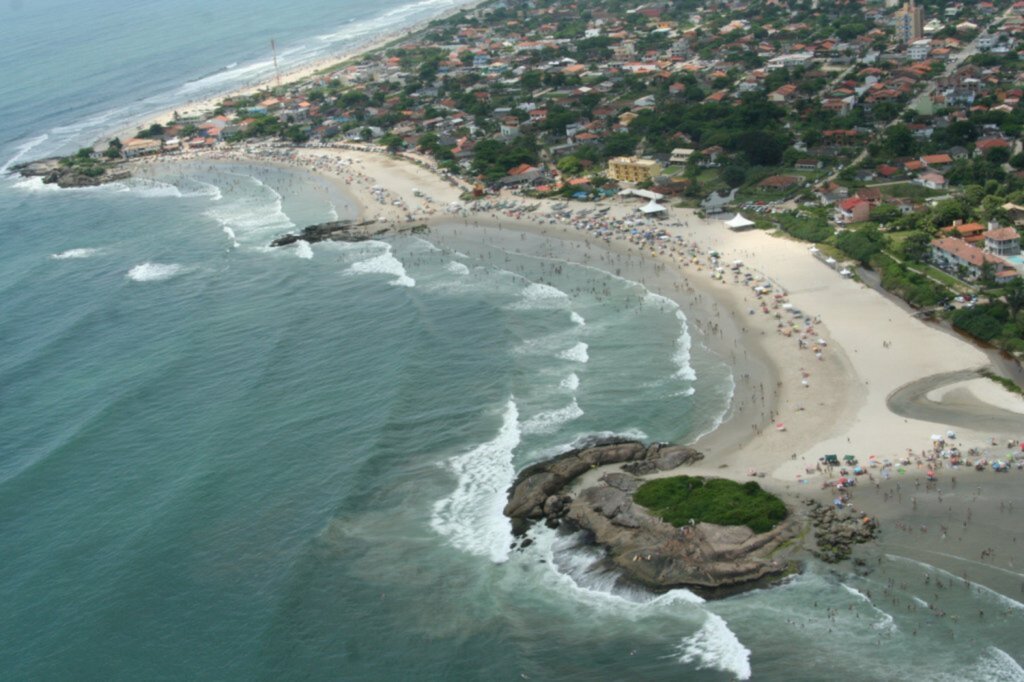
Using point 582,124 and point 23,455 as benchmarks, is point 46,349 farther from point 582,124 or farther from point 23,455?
point 582,124

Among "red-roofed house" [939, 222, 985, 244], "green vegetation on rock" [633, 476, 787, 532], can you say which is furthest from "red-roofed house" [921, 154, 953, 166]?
"green vegetation on rock" [633, 476, 787, 532]

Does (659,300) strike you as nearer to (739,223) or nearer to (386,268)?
(739,223)

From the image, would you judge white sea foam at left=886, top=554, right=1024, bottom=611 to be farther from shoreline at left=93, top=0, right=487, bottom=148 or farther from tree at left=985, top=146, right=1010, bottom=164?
shoreline at left=93, top=0, right=487, bottom=148

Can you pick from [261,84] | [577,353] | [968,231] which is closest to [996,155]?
[968,231]

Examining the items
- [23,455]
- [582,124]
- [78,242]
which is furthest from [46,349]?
[582,124]

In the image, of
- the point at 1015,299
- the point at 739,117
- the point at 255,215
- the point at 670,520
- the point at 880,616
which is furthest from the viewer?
the point at 739,117
